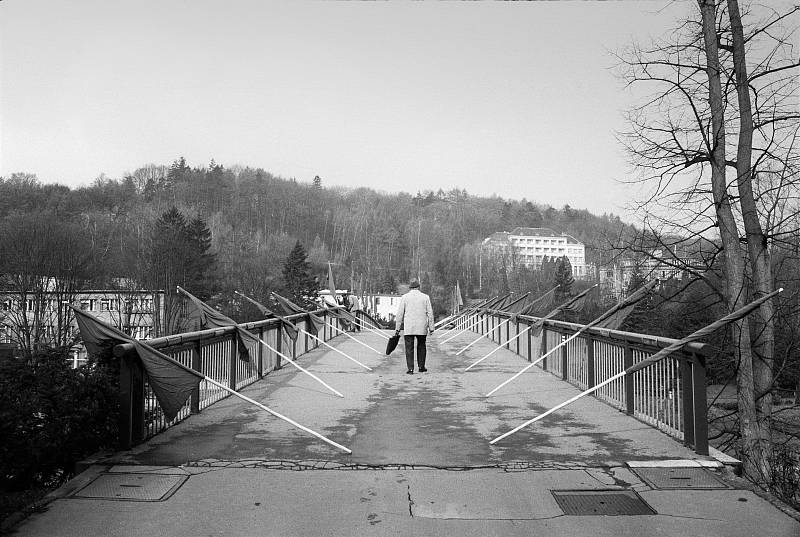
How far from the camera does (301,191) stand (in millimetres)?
116000

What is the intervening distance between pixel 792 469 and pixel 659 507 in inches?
308

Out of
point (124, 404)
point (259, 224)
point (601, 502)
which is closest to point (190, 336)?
point (124, 404)

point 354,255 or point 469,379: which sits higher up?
point 354,255

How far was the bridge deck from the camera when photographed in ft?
22.0

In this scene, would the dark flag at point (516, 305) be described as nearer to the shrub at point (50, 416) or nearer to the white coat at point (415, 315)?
the white coat at point (415, 315)

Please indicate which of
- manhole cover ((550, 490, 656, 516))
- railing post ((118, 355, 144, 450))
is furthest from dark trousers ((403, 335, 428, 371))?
manhole cover ((550, 490, 656, 516))

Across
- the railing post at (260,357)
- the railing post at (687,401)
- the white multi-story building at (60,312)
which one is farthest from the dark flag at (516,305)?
the white multi-story building at (60,312)

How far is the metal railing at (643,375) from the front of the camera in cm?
674

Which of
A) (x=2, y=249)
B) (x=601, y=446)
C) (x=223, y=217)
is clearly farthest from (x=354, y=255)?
(x=601, y=446)

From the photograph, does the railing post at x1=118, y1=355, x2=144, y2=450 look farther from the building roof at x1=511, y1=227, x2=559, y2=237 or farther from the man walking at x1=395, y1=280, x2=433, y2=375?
the building roof at x1=511, y1=227, x2=559, y2=237

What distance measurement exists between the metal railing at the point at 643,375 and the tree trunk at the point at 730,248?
3881mm

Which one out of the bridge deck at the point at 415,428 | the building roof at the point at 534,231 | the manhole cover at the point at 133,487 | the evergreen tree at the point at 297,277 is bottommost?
the bridge deck at the point at 415,428

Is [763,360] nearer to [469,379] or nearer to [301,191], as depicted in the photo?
[469,379]

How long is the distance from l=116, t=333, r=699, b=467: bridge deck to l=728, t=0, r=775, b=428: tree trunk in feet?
17.3
